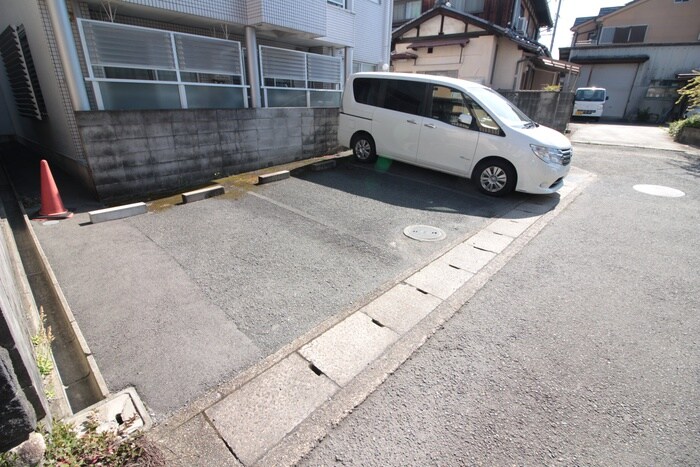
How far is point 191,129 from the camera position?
251 inches

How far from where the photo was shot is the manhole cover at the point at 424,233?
4.61 metres

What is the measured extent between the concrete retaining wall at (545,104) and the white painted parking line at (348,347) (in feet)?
42.9

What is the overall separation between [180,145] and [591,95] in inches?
919

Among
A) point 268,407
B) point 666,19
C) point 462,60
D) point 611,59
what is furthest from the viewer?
point 666,19

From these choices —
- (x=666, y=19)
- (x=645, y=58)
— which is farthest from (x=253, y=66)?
(x=666, y=19)

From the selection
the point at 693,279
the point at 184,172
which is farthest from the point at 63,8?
the point at 693,279

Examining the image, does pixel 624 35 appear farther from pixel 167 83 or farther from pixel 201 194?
pixel 201 194

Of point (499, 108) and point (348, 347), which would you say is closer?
point (348, 347)

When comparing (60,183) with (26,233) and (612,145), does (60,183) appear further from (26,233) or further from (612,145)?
(612,145)

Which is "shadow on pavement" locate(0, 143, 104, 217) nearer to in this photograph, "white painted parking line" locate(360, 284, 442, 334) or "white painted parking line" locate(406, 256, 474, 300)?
"white painted parking line" locate(360, 284, 442, 334)

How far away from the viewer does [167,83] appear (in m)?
6.17

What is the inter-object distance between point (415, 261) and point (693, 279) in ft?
9.76

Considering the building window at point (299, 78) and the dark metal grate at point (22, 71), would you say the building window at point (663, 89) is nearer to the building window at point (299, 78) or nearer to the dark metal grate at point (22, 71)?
the building window at point (299, 78)

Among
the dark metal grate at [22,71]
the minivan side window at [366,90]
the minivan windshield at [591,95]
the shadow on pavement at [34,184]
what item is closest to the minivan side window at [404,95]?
the minivan side window at [366,90]
